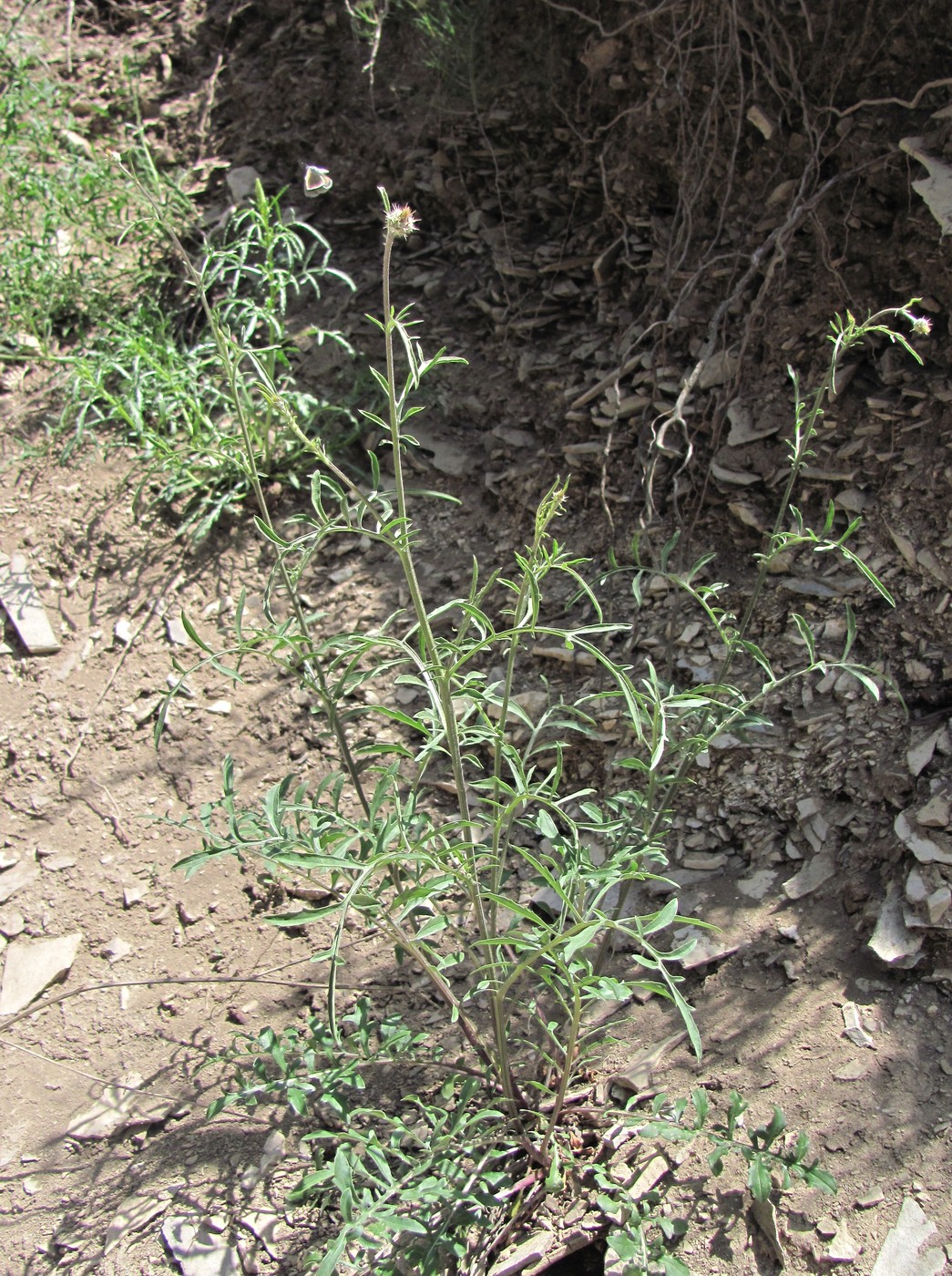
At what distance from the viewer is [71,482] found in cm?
323

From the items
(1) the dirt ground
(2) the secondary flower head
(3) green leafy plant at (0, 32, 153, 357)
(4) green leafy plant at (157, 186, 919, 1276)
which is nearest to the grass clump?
(3) green leafy plant at (0, 32, 153, 357)

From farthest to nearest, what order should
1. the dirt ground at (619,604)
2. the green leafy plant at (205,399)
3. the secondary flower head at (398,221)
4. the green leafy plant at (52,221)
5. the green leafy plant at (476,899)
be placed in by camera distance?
the green leafy plant at (52,221) → the green leafy plant at (205,399) → the dirt ground at (619,604) → the green leafy plant at (476,899) → the secondary flower head at (398,221)

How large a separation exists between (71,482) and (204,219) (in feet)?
3.86

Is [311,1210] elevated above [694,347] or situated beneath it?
situated beneath


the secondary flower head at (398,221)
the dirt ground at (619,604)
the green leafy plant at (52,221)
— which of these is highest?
the secondary flower head at (398,221)

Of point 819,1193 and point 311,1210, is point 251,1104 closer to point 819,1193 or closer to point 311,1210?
point 311,1210

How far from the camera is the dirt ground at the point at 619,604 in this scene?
1.95 metres

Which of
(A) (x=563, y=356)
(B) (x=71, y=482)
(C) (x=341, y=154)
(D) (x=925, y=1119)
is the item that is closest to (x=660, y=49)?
(A) (x=563, y=356)

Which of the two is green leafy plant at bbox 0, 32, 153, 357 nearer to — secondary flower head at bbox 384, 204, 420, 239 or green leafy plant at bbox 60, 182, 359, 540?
green leafy plant at bbox 60, 182, 359, 540

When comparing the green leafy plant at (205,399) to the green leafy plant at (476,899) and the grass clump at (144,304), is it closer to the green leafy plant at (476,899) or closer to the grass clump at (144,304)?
the grass clump at (144,304)

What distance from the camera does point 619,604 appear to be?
2.63m

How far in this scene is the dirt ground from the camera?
76.6 inches

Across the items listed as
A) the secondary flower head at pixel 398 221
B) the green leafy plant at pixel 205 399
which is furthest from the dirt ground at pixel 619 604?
the secondary flower head at pixel 398 221

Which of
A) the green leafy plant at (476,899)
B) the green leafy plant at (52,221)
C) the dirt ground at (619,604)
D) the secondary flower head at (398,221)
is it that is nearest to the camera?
the secondary flower head at (398,221)
